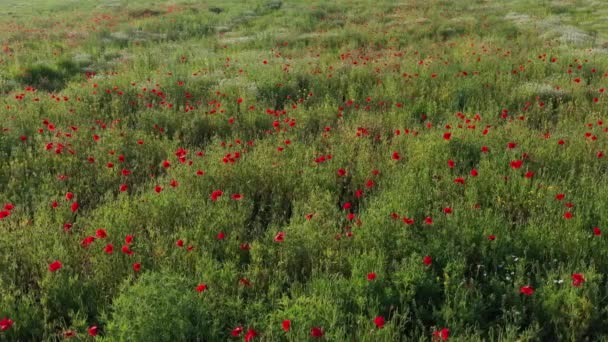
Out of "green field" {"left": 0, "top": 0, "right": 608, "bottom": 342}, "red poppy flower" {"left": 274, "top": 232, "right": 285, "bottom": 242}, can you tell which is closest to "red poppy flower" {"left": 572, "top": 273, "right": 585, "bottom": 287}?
"green field" {"left": 0, "top": 0, "right": 608, "bottom": 342}

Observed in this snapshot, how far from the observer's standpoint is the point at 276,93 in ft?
31.8

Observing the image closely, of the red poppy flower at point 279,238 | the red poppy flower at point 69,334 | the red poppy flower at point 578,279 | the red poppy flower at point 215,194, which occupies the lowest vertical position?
the red poppy flower at point 69,334

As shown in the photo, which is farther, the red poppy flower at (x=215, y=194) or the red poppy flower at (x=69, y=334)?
the red poppy flower at (x=215, y=194)

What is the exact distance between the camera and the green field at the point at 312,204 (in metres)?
3.59

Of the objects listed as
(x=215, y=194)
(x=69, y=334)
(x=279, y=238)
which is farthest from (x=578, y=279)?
(x=69, y=334)

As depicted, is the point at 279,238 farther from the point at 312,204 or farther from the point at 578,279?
the point at 578,279

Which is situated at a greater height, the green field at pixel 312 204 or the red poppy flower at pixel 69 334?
the green field at pixel 312 204

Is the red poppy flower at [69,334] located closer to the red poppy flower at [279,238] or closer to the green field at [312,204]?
the green field at [312,204]

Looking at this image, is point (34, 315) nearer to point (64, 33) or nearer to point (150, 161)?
point (150, 161)

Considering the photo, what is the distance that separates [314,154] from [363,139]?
85 cm

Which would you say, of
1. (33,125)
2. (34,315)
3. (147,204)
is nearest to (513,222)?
(147,204)

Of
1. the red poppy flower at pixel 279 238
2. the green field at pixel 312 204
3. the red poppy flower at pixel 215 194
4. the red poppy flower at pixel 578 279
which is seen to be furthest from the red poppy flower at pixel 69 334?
the red poppy flower at pixel 578 279

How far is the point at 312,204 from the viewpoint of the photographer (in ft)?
16.7

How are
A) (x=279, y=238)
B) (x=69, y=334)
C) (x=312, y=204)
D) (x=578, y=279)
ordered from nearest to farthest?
(x=69, y=334) → (x=578, y=279) → (x=279, y=238) → (x=312, y=204)
